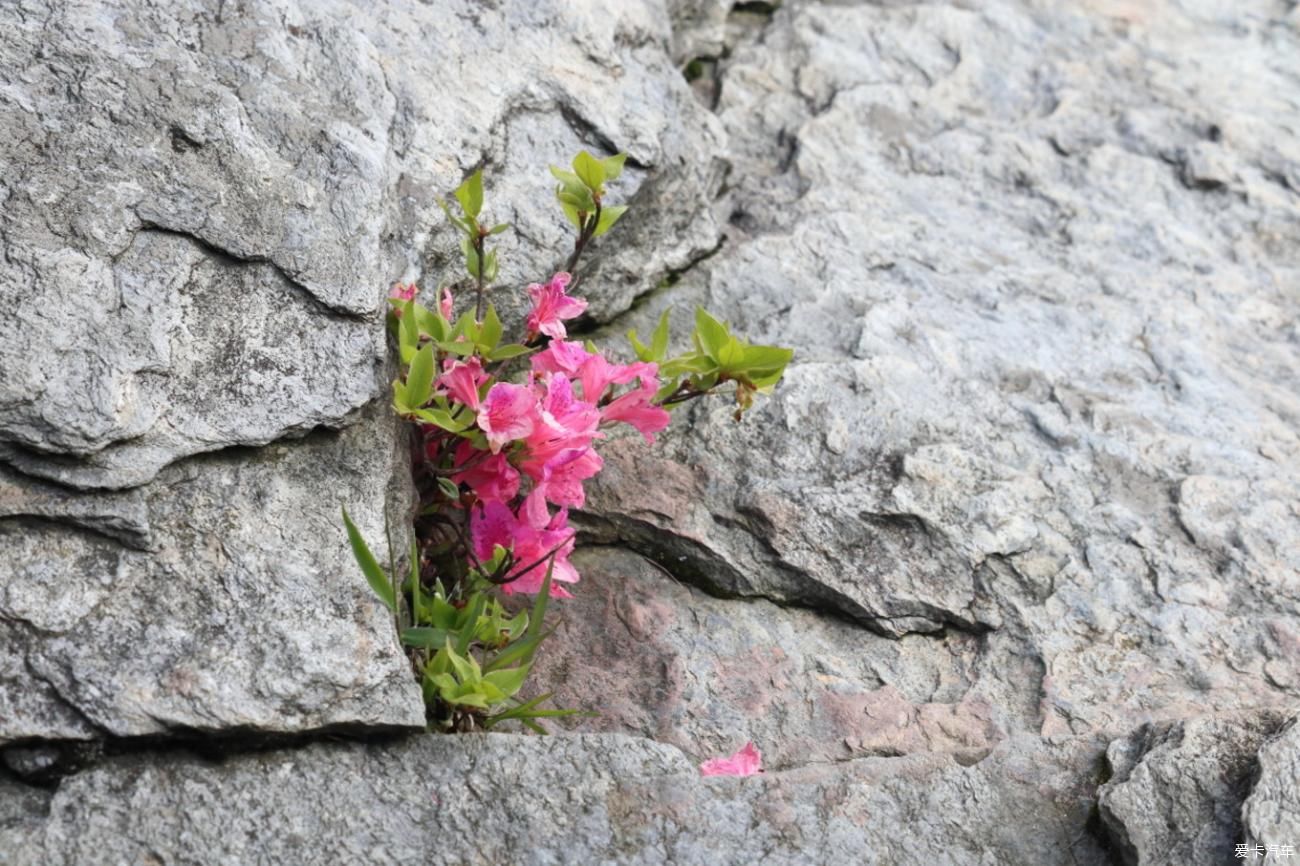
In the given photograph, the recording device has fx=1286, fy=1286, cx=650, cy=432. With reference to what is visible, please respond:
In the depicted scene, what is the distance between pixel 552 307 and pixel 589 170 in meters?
0.27

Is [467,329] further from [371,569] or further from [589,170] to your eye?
[371,569]

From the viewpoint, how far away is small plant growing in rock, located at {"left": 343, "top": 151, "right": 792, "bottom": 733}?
2168 mm

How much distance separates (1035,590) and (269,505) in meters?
1.52

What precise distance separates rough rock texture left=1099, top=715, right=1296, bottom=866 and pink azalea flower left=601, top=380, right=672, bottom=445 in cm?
100

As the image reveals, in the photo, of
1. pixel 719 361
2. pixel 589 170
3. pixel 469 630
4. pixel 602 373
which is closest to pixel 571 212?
pixel 589 170

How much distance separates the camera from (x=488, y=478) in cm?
239

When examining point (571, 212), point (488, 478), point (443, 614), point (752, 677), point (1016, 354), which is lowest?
point (752, 677)

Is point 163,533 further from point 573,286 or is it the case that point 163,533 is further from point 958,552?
point 958,552

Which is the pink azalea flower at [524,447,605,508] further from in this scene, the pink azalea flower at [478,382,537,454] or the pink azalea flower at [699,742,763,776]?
the pink azalea flower at [699,742,763,776]

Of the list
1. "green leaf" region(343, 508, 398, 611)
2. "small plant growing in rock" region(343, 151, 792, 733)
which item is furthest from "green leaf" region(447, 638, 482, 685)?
"green leaf" region(343, 508, 398, 611)

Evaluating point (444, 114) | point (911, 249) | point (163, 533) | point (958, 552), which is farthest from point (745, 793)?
point (911, 249)

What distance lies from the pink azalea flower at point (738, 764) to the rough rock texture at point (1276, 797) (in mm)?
786

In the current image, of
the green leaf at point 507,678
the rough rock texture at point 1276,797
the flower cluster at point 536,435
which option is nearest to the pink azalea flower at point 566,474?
the flower cluster at point 536,435

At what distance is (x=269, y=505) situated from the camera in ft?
6.98
